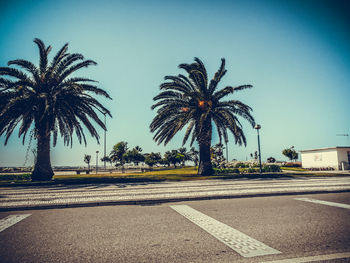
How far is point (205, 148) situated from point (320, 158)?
84.9ft

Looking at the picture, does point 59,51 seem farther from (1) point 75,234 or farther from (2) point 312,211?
(2) point 312,211

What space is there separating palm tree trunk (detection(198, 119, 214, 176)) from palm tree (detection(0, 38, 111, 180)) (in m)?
8.93

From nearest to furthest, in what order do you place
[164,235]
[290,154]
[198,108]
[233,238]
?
[233,238] → [164,235] → [198,108] → [290,154]

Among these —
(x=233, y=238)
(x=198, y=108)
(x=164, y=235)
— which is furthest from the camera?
(x=198, y=108)

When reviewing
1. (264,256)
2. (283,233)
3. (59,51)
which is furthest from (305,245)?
(59,51)

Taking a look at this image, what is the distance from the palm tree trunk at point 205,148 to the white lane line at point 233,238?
51.4 ft

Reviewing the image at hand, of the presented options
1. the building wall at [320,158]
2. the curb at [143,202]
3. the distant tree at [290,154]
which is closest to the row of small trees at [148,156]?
the distant tree at [290,154]

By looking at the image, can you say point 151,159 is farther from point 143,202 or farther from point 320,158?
point 143,202

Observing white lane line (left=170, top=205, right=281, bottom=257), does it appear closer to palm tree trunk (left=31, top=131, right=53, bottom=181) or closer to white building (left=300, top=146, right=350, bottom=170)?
palm tree trunk (left=31, top=131, right=53, bottom=181)

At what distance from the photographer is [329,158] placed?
33594mm

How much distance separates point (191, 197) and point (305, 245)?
15.7 ft

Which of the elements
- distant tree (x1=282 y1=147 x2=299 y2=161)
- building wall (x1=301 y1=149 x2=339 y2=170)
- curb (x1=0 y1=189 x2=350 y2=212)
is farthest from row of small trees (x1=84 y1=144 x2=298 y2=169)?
curb (x1=0 y1=189 x2=350 y2=212)

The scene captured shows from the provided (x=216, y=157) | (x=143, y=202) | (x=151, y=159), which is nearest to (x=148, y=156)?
(x=151, y=159)

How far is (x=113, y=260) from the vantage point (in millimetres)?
2842
